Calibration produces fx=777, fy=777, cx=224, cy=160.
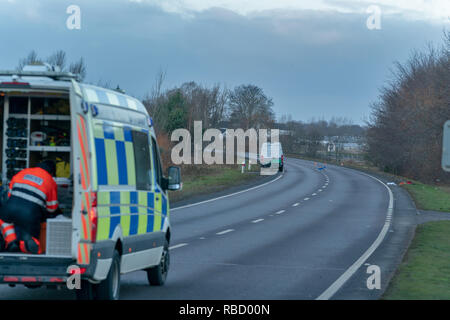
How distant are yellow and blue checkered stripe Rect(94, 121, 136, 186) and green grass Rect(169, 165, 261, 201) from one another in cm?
2253

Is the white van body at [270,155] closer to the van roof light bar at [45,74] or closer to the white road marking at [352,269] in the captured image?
the white road marking at [352,269]

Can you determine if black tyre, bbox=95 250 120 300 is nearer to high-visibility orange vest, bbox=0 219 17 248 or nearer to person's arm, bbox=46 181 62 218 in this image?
person's arm, bbox=46 181 62 218

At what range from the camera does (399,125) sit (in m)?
64.2

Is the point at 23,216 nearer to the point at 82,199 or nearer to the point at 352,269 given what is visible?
the point at 82,199

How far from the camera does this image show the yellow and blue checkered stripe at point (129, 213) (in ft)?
27.8

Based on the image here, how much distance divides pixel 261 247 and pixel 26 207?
9.06m

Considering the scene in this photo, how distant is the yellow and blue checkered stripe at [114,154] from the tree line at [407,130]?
3901 cm

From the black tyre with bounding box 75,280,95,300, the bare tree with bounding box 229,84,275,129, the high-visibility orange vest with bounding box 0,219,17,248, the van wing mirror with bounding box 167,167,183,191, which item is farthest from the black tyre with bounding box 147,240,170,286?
the bare tree with bounding box 229,84,275,129

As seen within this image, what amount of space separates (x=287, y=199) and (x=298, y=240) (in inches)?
634

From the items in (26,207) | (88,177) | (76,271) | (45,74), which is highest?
(45,74)

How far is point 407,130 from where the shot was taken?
5906cm

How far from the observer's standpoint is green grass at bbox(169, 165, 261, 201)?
3691 centimetres

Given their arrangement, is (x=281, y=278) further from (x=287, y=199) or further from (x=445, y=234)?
(x=287, y=199)
